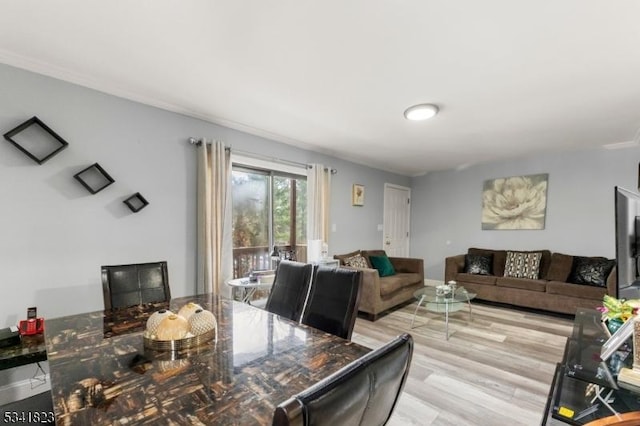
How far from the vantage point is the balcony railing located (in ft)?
11.8

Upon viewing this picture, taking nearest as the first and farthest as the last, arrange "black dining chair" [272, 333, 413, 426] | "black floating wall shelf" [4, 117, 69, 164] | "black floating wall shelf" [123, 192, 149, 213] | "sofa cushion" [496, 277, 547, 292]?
"black dining chair" [272, 333, 413, 426]
"black floating wall shelf" [4, 117, 69, 164]
"black floating wall shelf" [123, 192, 149, 213]
"sofa cushion" [496, 277, 547, 292]

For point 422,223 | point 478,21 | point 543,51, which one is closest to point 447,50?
point 478,21

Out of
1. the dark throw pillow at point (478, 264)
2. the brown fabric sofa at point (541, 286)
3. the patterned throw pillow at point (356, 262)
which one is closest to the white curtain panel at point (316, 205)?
the patterned throw pillow at point (356, 262)

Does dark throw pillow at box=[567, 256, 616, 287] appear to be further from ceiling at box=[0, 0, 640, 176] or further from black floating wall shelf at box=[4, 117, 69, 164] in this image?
black floating wall shelf at box=[4, 117, 69, 164]

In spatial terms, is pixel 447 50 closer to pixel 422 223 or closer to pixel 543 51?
pixel 543 51

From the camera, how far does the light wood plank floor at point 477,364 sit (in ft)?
6.29

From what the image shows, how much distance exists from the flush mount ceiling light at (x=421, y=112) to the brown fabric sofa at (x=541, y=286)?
9.40ft

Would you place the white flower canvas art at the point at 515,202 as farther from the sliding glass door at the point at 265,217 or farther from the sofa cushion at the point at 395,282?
the sliding glass door at the point at 265,217

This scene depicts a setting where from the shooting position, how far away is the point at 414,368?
251 centimetres

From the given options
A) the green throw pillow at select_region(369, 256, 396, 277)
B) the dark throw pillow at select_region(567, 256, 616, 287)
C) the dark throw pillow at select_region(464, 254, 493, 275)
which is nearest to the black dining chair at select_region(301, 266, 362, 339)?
the green throw pillow at select_region(369, 256, 396, 277)

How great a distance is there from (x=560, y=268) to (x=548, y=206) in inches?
42.7

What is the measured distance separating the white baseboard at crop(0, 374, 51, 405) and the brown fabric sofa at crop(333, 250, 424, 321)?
9.18 feet

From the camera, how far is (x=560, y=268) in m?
4.20

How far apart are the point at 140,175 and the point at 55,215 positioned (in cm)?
69
